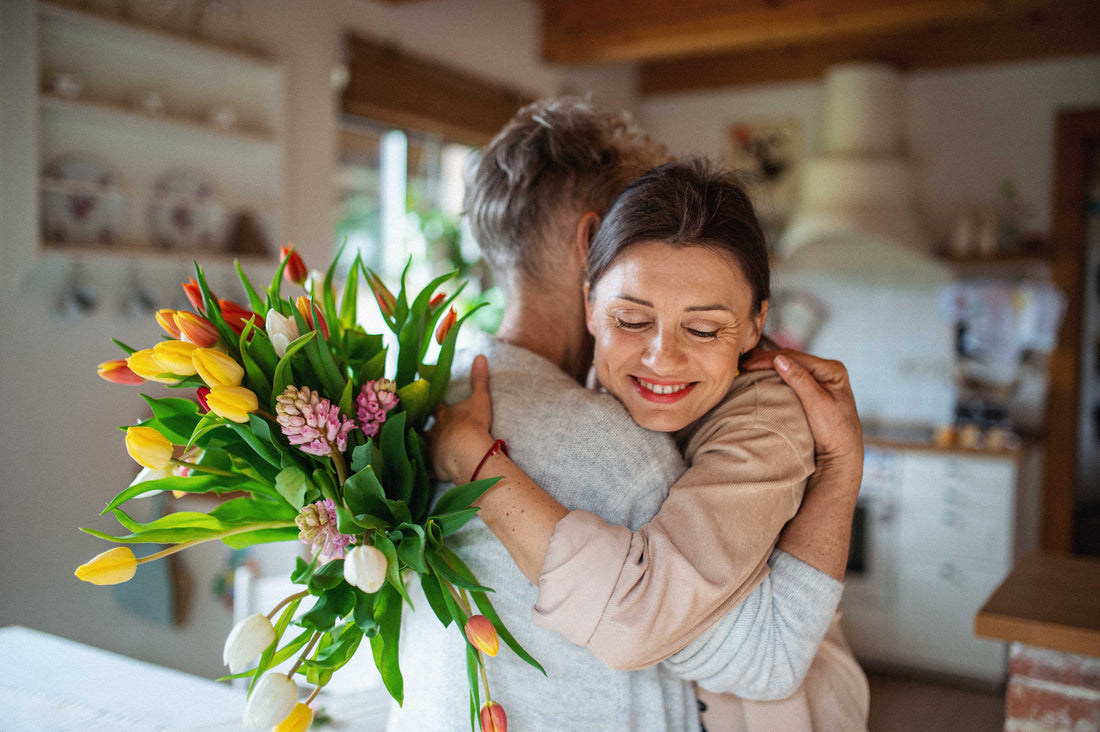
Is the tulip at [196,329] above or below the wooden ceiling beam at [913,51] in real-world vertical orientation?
below

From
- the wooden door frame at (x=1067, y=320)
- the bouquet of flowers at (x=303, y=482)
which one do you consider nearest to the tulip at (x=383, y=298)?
the bouquet of flowers at (x=303, y=482)

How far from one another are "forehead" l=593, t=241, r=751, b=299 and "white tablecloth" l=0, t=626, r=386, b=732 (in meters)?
0.88

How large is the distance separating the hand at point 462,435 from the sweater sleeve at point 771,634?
332 millimetres

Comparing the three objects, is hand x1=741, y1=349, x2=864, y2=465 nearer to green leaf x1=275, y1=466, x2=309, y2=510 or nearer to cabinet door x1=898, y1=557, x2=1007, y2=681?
green leaf x1=275, y1=466, x2=309, y2=510

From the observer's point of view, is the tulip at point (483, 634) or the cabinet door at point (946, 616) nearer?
the tulip at point (483, 634)

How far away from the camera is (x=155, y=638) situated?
2.77m

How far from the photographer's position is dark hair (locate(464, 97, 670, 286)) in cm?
121

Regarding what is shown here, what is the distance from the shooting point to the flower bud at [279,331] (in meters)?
0.91

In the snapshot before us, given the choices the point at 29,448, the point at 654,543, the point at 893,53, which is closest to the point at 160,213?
the point at 29,448

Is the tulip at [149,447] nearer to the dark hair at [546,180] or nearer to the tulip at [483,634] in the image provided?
the tulip at [483,634]

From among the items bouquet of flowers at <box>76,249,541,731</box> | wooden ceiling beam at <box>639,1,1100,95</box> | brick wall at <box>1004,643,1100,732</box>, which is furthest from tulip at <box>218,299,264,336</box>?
wooden ceiling beam at <box>639,1,1100,95</box>

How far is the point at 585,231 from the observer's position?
120 centimetres

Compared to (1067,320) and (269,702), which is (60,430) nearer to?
(269,702)

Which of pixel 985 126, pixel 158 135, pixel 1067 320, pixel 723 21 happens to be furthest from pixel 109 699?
pixel 985 126
